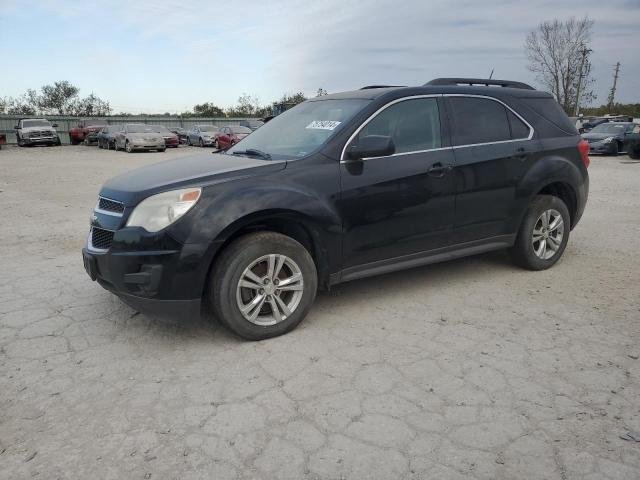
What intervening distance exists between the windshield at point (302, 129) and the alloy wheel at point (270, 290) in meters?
0.88

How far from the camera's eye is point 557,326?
3.96 meters

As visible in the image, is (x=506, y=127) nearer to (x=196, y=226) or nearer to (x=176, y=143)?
(x=196, y=226)

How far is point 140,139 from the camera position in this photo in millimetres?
25766

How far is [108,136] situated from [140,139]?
12.3 feet

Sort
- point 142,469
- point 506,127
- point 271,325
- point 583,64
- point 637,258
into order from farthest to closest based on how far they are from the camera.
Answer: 1. point 583,64
2. point 637,258
3. point 506,127
4. point 271,325
5. point 142,469

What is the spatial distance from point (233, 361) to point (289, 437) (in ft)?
3.05

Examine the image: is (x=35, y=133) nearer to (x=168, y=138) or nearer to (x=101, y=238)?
(x=168, y=138)

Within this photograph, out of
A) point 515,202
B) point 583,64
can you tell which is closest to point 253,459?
point 515,202

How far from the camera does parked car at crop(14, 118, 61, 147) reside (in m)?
30.8

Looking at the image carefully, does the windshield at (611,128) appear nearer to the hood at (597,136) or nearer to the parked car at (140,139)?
the hood at (597,136)

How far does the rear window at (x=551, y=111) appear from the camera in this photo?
5.18 meters

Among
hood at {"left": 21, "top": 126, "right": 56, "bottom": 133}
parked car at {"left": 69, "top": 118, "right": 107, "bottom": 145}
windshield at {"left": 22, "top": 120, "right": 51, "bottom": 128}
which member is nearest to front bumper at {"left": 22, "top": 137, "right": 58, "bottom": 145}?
hood at {"left": 21, "top": 126, "right": 56, "bottom": 133}

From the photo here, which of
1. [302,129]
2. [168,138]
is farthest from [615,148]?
[302,129]

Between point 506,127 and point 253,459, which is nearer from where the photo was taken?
point 253,459
